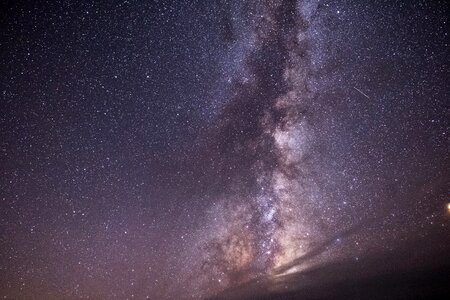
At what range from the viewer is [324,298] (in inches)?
3440

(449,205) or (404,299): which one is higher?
(449,205)

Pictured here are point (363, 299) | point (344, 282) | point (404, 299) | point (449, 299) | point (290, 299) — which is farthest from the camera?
point (344, 282)

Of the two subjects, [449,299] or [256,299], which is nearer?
[449,299]

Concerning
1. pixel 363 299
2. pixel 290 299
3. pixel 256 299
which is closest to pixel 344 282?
pixel 290 299

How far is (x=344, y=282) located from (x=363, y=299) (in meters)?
67.3

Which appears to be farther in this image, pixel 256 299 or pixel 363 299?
pixel 256 299

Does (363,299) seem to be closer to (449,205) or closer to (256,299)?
(256,299)

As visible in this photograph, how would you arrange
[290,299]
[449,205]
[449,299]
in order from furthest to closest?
1. [290,299]
2. [449,299]
3. [449,205]

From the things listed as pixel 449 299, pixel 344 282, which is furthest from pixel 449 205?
pixel 344 282

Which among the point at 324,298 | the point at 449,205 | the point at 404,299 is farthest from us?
the point at 324,298

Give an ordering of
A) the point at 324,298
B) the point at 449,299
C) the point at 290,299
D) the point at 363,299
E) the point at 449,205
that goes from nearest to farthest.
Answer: the point at 449,205 → the point at 449,299 → the point at 363,299 → the point at 324,298 → the point at 290,299

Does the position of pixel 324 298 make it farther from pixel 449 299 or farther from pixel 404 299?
pixel 449 299

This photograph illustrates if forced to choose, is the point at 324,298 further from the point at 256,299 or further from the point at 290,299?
the point at 256,299

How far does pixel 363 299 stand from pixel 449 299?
4023 cm
